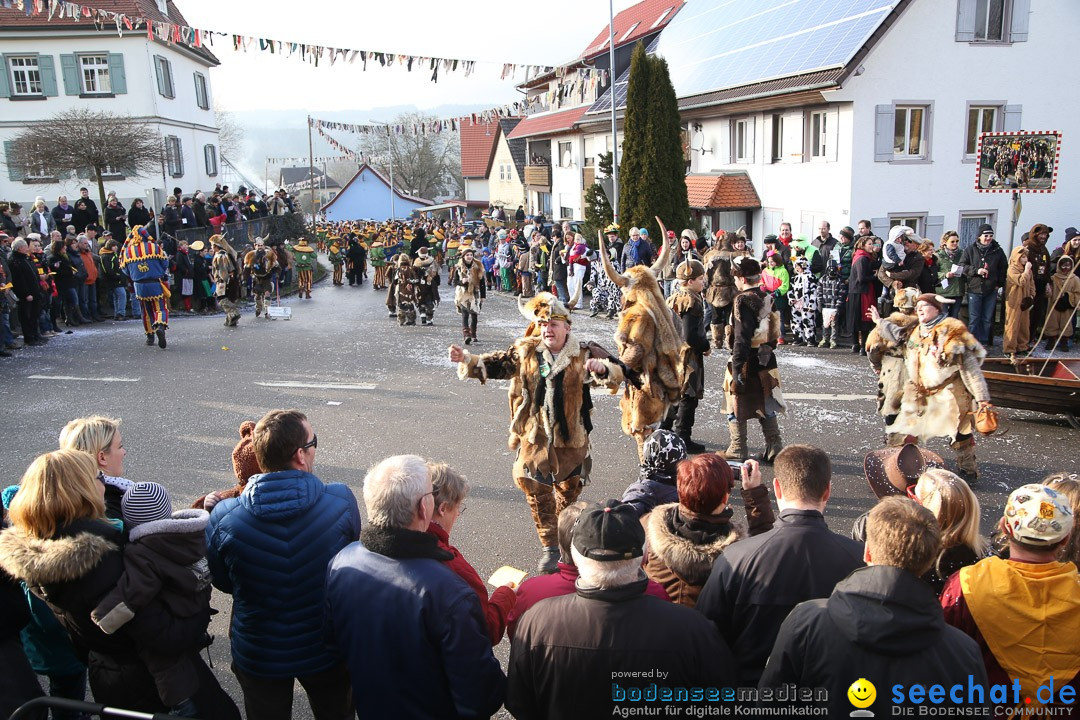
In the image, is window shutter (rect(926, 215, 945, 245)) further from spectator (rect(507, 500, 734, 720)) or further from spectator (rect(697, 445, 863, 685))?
spectator (rect(507, 500, 734, 720))

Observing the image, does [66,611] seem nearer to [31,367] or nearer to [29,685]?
[29,685]

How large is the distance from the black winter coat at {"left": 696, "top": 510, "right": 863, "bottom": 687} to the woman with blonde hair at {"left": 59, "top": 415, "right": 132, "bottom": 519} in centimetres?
272

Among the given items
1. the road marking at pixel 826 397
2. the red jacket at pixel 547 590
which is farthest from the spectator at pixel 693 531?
the road marking at pixel 826 397

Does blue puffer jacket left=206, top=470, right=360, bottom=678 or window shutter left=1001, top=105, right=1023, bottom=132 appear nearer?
blue puffer jacket left=206, top=470, right=360, bottom=678

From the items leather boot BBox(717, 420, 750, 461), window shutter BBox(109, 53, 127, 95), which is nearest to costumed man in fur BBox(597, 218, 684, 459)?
leather boot BBox(717, 420, 750, 461)

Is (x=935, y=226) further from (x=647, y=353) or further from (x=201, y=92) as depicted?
(x=201, y=92)

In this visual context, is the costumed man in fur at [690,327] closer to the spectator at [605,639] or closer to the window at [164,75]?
the spectator at [605,639]

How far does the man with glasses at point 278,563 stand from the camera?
11.7 feet

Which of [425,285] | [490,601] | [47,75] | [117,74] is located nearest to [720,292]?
[490,601]

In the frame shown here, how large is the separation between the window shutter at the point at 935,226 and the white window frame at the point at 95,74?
1101 inches

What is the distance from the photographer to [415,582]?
309 cm

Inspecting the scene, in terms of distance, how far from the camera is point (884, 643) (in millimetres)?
2615

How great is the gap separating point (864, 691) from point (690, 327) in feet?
18.8

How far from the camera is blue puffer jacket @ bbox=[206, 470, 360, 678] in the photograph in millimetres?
3576
